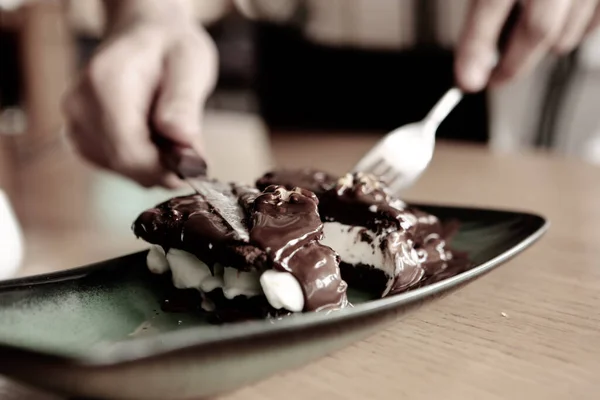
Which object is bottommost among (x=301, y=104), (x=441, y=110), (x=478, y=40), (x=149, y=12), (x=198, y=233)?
(x=198, y=233)

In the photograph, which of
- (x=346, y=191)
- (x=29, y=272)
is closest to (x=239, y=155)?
(x=29, y=272)

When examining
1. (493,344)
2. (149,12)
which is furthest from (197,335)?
(149,12)

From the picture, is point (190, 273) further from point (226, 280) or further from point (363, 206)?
point (363, 206)

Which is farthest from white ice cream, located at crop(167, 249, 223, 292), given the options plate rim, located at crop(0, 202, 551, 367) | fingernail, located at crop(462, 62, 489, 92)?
fingernail, located at crop(462, 62, 489, 92)

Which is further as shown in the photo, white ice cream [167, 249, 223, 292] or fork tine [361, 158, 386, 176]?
fork tine [361, 158, 386, 176]

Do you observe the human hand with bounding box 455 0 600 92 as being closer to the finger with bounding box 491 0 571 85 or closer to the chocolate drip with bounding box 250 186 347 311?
the finger with bounding box 491 0 571 85

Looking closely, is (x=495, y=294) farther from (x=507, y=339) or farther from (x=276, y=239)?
(x=276, y=239)
